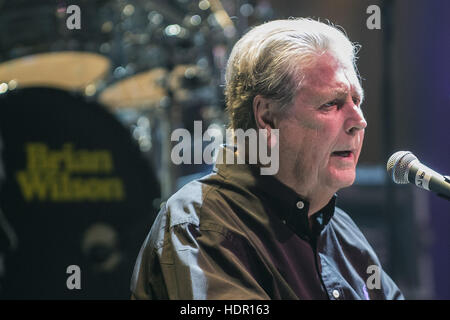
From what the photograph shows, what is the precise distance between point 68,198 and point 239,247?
1689 millimetres

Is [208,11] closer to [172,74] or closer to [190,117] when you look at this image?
A: [172,74]

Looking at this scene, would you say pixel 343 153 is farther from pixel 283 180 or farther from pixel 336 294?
pixel 336 294

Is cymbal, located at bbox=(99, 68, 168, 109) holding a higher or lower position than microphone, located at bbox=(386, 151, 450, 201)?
higher

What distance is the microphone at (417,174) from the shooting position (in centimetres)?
125

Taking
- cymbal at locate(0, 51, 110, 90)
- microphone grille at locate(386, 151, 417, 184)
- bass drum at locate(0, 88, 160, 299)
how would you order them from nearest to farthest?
microphone grille at locate(386, 151, 417, 184) < bass drum at locate(0, 88, 160, 299) < cymbal at locate(0, 51, 110, 90)

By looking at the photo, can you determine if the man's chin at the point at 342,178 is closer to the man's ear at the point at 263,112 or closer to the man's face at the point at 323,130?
the man's face at the point at 323,130

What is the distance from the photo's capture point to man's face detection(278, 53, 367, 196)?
1351mm

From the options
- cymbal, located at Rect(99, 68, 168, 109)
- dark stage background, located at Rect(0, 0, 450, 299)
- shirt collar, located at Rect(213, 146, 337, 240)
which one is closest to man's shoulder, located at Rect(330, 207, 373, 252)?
shirt collar, located at Rect(213, 146, 337, 240)

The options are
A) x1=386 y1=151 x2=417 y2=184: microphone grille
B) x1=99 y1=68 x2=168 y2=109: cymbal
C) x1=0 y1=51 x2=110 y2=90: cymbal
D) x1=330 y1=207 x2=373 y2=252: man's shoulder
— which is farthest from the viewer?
x1=99 y1=68 x2=168 y2=109: cymbal

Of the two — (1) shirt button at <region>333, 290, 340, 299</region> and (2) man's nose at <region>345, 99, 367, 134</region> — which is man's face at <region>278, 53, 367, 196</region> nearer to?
(2) man's nose at <region>345, 99, 367, 134</region>

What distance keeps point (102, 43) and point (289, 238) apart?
6.85ft

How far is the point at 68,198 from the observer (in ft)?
8.98

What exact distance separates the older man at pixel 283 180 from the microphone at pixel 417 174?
100 mm

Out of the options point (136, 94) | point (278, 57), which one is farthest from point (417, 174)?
point (136, 94)
